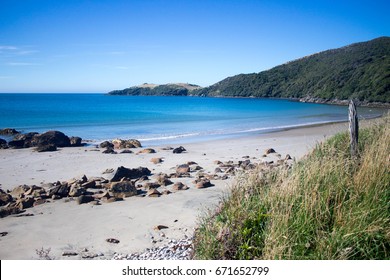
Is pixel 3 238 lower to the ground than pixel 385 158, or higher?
lower

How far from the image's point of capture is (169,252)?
17.0ft

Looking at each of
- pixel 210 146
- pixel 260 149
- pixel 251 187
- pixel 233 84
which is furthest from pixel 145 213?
pixel 233 84

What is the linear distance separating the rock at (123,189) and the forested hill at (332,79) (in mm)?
28887

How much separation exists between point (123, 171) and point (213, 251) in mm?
7833

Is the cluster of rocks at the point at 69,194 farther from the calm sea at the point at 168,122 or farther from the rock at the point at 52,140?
the calm sea at the point at 168,122

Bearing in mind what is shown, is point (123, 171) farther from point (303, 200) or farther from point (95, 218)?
point (303, 200)

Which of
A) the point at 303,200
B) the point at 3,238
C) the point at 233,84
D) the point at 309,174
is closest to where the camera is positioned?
the point at 303,200

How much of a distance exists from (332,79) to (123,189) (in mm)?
49524

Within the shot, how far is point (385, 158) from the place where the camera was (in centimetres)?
536

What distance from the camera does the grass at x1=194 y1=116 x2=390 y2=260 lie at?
386cm

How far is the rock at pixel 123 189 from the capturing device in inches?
359

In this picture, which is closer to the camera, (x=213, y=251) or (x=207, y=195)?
(x=213, y=251)

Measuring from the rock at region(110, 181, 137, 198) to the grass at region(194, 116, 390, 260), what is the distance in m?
4.80

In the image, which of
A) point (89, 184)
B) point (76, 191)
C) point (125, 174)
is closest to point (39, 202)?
point (76, 191)
